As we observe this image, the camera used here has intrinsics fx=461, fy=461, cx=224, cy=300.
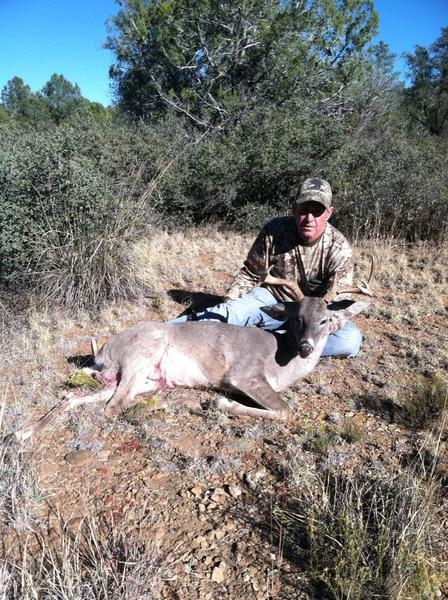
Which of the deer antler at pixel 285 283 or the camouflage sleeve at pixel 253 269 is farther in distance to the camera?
the camouflage sleeve at pixel 253 269

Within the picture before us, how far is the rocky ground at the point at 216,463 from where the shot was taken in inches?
92.8

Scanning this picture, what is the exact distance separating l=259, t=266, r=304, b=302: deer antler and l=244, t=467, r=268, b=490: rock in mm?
1753

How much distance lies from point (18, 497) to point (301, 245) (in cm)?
371

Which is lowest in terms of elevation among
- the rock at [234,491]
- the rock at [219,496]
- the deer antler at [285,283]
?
the rock at [219,496]

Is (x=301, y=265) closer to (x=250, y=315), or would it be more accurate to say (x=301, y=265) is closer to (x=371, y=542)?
(x=250, y=315)

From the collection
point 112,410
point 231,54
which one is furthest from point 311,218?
point 231,54

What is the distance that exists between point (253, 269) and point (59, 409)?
2749 mm

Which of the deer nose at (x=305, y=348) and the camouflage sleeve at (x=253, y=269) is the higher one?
the camouflage sleeve at (x=253, y=269)

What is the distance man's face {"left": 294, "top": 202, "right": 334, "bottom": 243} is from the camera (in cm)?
491

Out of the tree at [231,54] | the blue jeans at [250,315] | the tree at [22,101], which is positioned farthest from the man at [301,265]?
the tree at [22,101]

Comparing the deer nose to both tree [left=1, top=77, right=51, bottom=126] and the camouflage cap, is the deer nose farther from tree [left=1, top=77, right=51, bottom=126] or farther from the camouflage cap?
tree [left=1, top=77, right=51, bottom=126]

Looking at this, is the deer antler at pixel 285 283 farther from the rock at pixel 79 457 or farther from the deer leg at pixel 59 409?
the rock at pixel 79 457

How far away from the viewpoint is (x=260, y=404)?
396cm

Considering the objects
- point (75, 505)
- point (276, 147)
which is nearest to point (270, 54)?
point (276, 147)
